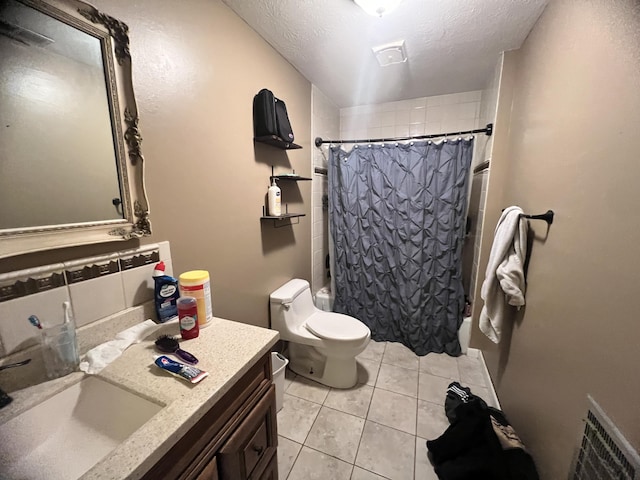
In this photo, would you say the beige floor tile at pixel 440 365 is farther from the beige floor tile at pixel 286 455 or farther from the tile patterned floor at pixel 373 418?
the beige floor tile at pixel 286 455

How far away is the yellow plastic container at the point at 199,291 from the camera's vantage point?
92 centimetres

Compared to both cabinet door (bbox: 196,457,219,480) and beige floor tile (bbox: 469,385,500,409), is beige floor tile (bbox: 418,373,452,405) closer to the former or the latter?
beige floor tile (bbox: 469,385,500,409)

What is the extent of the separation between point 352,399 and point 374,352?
56 centimetres

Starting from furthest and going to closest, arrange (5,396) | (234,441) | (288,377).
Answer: (288,377) < (234,441) < (5,396)

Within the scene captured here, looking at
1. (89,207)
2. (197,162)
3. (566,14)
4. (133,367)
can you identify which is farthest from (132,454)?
(566,14)

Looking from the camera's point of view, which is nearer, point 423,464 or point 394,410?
point 423,464

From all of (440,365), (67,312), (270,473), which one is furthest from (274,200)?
(440,365)

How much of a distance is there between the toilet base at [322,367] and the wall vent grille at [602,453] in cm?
112

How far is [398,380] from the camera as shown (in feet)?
5.96

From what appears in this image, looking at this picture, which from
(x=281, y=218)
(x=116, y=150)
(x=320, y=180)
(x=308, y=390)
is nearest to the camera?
(x=116, y=150)

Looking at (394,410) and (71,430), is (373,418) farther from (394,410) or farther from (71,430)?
(71,430)

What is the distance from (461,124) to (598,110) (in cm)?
167

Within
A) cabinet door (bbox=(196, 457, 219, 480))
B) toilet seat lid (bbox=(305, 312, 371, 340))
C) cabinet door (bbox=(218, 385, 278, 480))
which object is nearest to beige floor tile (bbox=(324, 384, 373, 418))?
toilet seat lid (bbox=(305, 312, 371, 340))

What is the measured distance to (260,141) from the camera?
1.49 metres
